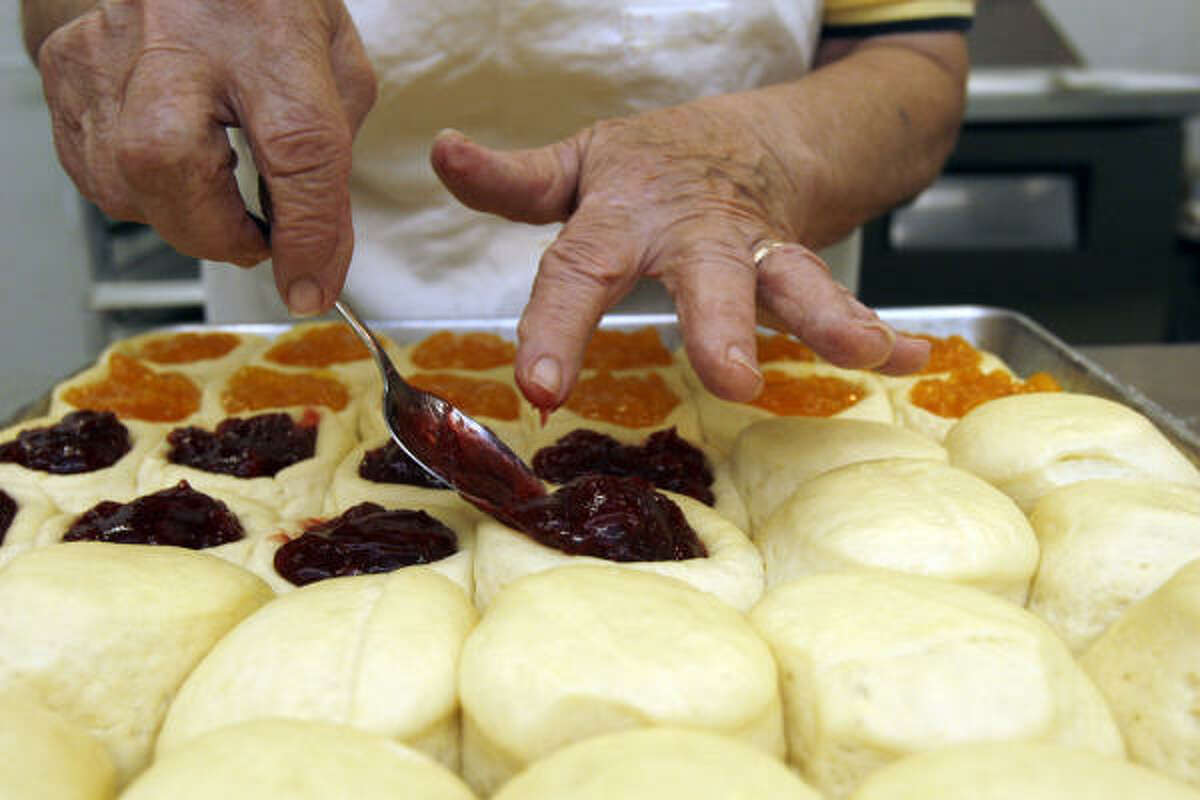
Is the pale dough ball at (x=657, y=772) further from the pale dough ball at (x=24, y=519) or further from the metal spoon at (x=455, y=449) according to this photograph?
the pale dough ball at (x=24, y=519)

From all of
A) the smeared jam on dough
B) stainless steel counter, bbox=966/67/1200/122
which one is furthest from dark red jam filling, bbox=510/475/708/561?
stainless steel counter, bbox=966/67/1200/122

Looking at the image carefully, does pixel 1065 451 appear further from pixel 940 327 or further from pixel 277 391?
pixel 277 391

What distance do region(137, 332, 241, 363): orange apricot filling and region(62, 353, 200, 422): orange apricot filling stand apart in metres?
0.13

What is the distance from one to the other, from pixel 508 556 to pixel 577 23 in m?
1.59

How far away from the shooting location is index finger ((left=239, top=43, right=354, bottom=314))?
138cm

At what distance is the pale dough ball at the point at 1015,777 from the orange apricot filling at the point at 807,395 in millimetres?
1139

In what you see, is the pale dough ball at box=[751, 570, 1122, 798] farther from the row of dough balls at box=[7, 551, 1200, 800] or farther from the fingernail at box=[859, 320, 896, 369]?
the fingernail at box=[859, 320, 896, 369]

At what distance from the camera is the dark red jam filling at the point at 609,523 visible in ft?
4.66

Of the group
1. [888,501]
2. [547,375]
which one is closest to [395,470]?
[547,375]

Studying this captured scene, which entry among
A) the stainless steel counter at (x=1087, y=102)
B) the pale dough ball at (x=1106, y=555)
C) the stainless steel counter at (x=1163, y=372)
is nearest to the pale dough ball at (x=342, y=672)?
the pale dough ball at (x=1106, y=555)

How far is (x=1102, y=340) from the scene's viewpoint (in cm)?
491

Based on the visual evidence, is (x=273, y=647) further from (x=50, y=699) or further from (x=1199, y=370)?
(x=1199, y=370)

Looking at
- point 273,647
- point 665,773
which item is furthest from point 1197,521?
point 273,647

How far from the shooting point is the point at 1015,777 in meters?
0.91
